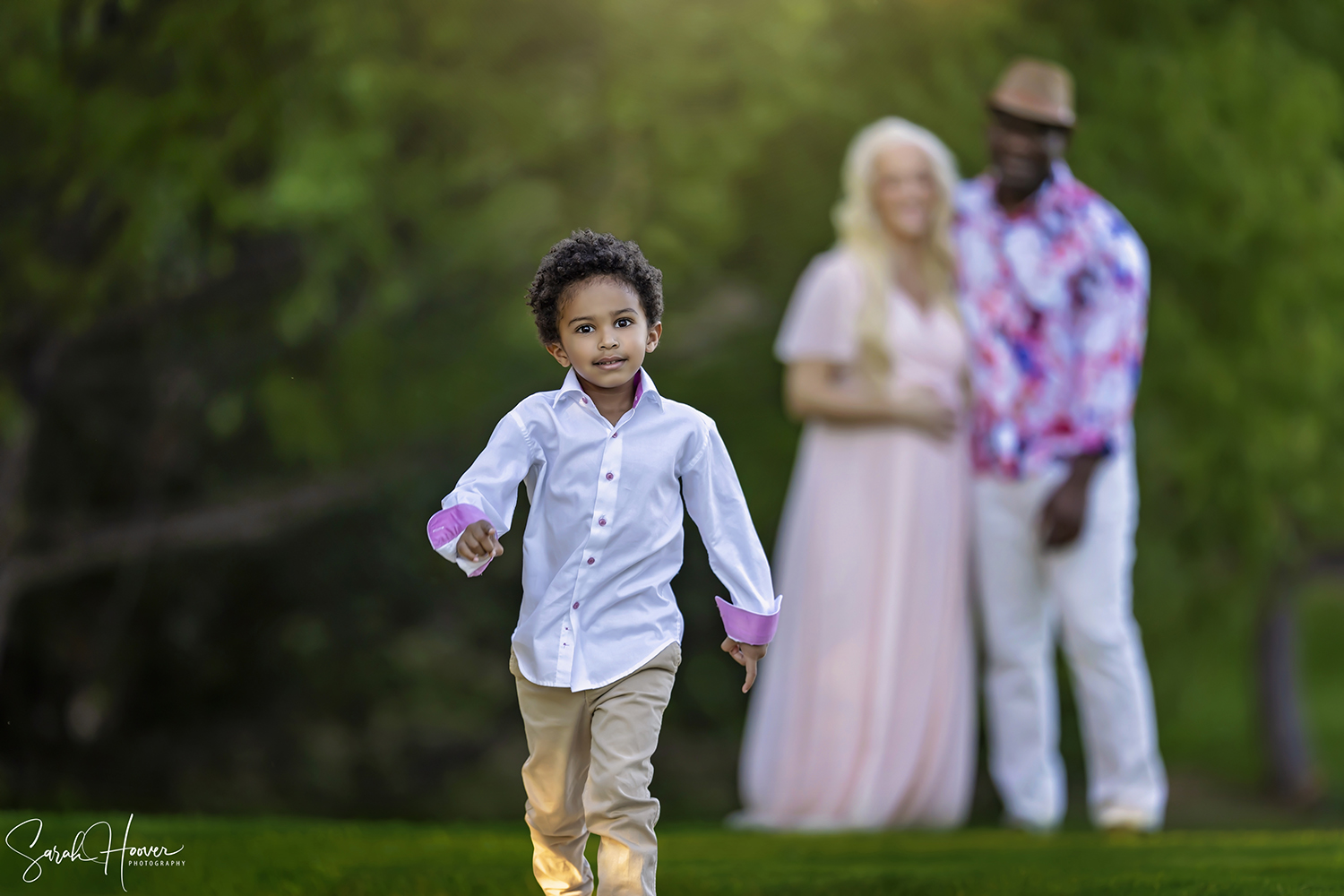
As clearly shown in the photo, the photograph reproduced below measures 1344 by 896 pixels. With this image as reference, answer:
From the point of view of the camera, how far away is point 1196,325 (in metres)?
7.38

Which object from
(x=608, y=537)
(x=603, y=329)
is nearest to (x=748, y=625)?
(x=608, y=537)

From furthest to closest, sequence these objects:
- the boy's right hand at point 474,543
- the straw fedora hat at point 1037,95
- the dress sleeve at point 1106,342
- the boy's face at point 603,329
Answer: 1. the straw fedora hat at point 1037,95
2. the dress sleeve at point 1106,342
3. the boy's face at point 603,329
4. the boy's right hand at point 474,543

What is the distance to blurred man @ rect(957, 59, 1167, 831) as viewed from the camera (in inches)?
208

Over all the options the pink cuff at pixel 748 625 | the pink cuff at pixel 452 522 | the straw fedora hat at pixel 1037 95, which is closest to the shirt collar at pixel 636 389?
the pink cuff at pixel 452 522

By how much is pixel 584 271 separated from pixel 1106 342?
122 inches

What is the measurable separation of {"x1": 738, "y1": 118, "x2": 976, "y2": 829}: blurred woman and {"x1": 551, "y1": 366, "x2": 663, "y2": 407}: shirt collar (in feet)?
9.69

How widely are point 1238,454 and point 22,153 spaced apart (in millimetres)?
5770

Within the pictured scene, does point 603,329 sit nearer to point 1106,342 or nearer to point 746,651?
point 746,651

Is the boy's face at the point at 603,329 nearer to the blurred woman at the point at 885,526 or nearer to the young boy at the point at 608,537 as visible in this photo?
the young boy at the point at 608,537

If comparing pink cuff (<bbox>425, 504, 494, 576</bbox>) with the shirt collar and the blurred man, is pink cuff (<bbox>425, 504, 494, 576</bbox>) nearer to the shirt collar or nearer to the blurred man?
the shirt collar

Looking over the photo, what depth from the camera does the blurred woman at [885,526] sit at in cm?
559

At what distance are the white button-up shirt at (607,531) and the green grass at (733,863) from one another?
85 cm

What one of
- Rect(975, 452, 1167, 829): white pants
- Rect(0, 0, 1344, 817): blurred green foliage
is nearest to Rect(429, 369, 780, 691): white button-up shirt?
Rect(975, 452, 1167, 829): white pants

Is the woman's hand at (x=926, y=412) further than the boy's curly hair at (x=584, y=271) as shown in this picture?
Yes
